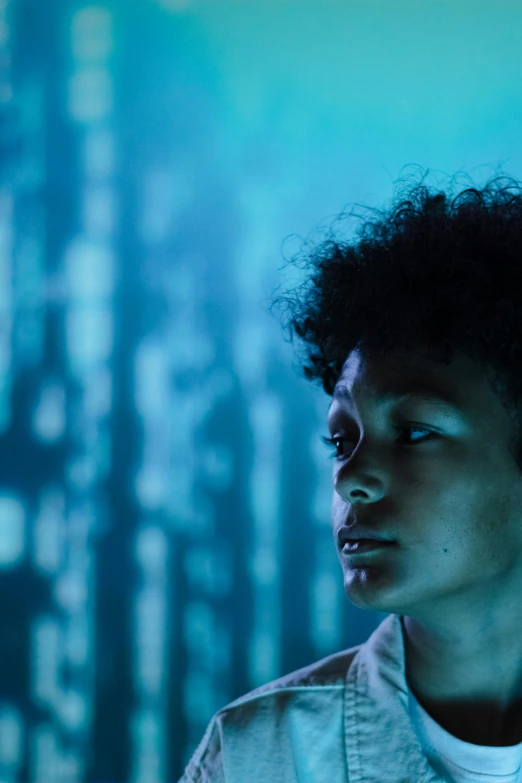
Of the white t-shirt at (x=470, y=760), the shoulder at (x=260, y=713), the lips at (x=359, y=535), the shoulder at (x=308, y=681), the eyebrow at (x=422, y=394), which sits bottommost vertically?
the white t-shirt at (x=470, y=760)

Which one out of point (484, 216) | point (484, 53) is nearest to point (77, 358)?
point (484, 216)

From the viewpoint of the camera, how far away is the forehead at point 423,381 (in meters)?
0.99

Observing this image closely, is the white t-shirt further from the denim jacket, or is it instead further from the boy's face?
the boy's face

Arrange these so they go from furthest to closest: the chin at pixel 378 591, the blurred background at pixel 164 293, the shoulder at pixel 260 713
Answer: the blurred background at pixel 164 293 < the shoulder at pixel 260 713 < the chin at pixel 378 591

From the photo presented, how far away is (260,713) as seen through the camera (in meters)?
1.07

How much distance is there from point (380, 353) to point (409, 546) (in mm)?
267

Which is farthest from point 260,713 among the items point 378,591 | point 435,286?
point 435,286

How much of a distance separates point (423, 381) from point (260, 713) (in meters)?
0.52

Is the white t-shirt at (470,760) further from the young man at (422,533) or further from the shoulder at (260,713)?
the shoulder at (260,713)

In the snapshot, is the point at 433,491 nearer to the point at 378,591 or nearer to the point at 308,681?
the point at 378,591

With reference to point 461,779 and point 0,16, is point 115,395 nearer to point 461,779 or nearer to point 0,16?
point 0,16

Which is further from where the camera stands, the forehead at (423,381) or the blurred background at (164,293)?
the blurred background at (164,293)

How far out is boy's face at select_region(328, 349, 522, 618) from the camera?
37.3 inches

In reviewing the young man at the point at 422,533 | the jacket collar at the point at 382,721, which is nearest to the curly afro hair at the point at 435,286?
the young man at the point at 422,533
